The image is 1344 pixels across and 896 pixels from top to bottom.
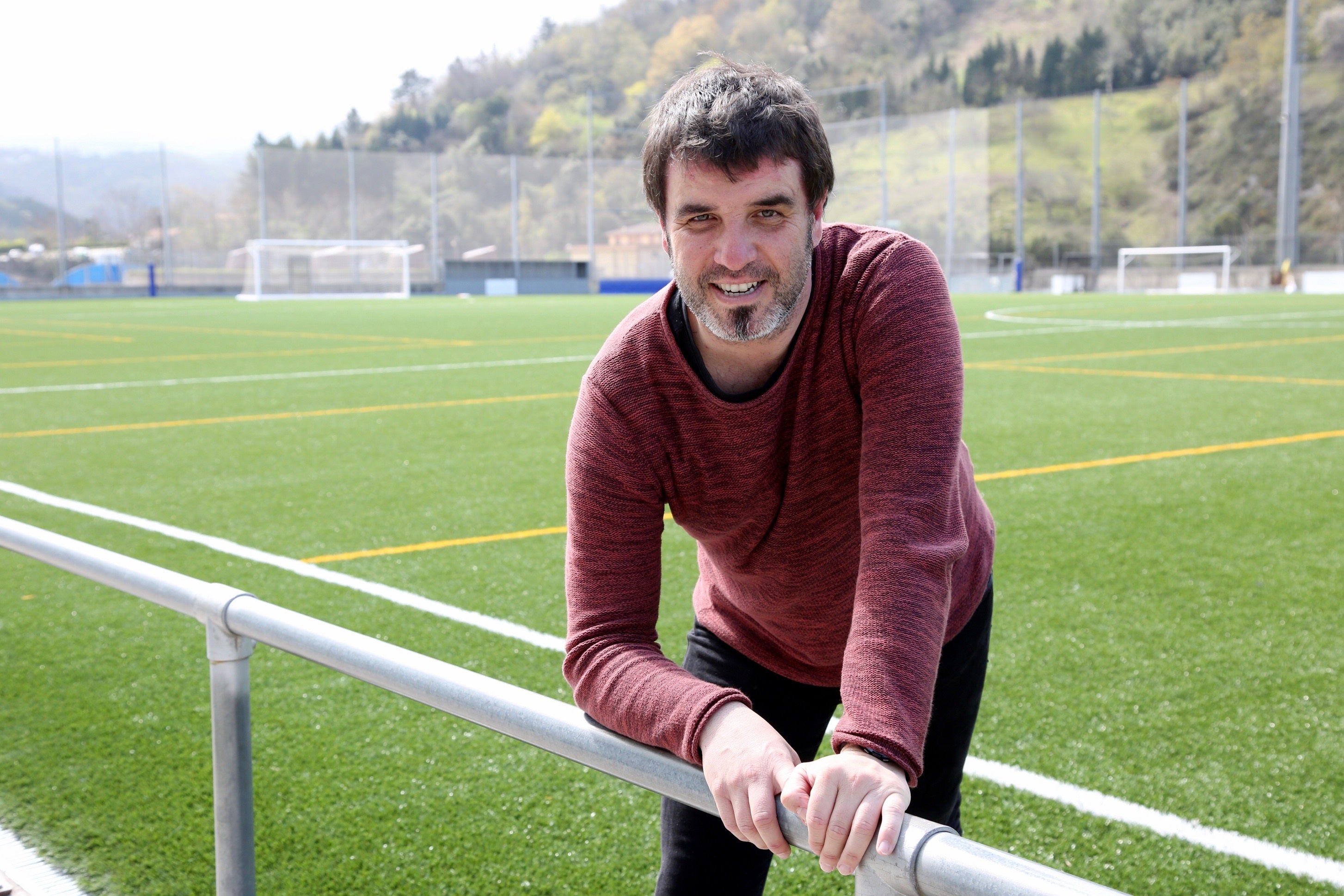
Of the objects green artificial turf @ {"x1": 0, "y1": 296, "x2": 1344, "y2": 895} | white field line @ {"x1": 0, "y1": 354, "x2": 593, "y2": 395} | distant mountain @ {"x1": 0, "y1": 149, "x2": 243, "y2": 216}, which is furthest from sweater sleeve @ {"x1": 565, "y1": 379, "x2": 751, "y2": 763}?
distant mountain @ {"x1": 0, "y1": 149, "x2": 243, "y2": 216}

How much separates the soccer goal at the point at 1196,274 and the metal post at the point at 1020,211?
153 inches

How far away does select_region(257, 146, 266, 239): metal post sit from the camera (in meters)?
49.4

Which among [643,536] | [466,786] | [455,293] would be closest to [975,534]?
[643,536]

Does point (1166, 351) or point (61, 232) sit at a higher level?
point (61, 232)

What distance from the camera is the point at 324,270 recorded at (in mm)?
46969

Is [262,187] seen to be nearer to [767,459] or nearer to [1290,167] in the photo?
[1290,167]

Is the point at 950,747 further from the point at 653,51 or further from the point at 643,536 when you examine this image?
the point at 653,51

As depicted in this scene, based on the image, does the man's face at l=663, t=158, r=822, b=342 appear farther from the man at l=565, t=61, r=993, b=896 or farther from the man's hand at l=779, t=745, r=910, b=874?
the man's hand at l=779, t=745, r=910, b=874

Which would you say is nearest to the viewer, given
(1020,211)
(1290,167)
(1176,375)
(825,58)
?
(1176,375)

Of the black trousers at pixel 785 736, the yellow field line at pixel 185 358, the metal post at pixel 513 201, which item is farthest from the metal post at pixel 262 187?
the black trousers at pixel 785 736

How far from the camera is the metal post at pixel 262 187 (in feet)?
162

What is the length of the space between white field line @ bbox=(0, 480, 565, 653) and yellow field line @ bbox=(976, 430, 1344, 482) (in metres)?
3.20

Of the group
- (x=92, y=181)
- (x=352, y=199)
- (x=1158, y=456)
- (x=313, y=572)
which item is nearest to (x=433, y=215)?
(x=352, y=199)

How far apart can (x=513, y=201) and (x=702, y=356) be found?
2159 inches
